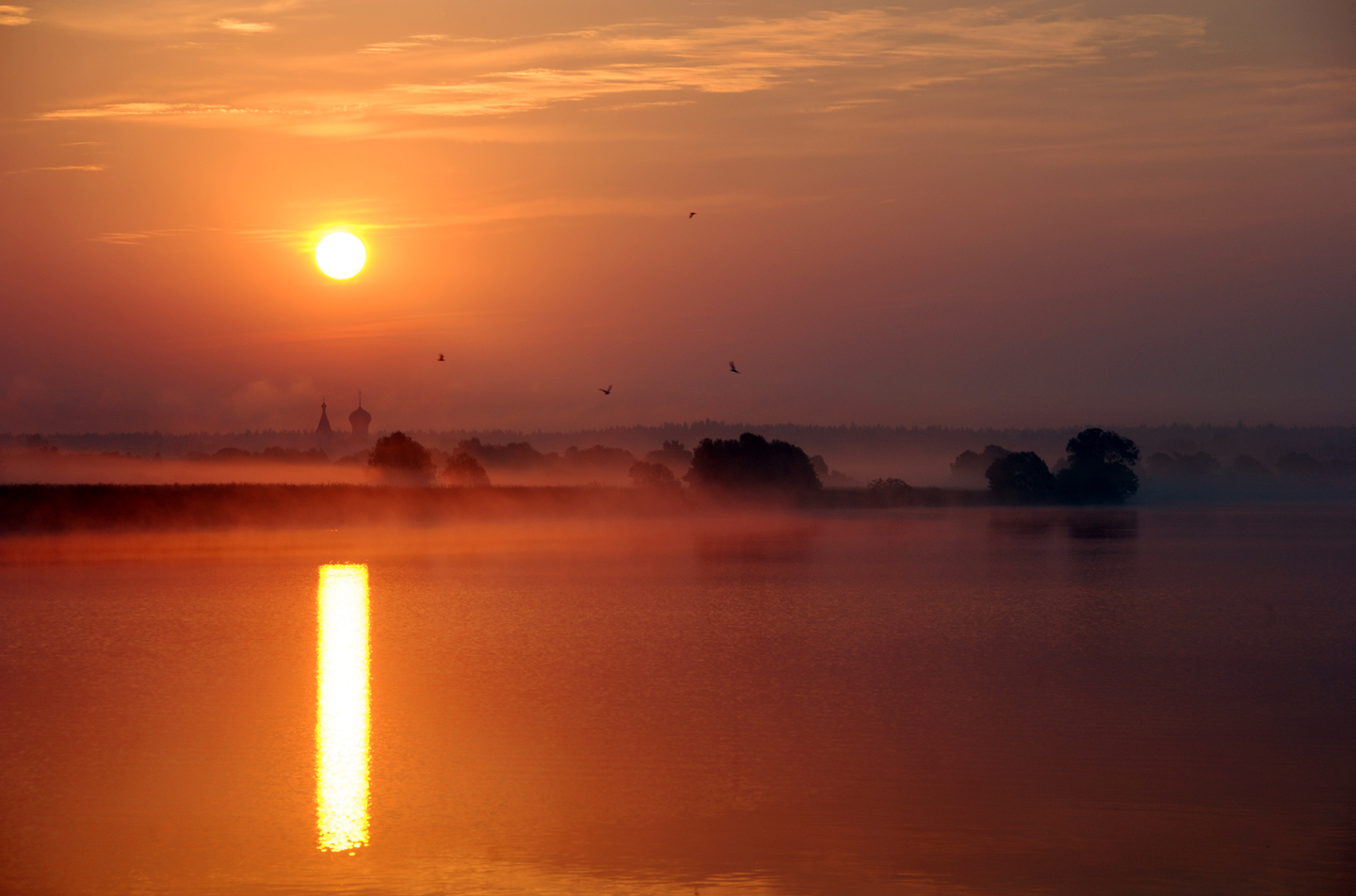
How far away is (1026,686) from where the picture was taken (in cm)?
2242

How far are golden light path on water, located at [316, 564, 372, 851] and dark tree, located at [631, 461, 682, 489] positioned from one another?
275 feet

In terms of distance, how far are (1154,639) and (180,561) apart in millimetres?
41891

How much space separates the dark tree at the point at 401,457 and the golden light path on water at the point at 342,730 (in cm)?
7748

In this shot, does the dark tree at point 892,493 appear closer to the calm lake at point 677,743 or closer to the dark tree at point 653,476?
the dark tree at point 653,476

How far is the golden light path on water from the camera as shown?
45.3ft

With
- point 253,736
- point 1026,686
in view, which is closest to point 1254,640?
point 1026,686

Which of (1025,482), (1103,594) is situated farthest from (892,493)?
(1103,594)

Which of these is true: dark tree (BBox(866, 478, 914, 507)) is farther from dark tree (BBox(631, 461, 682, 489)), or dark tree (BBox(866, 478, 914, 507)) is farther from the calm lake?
the calm lake

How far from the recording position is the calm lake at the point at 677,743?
12.5m

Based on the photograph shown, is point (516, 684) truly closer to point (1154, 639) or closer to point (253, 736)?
point (253, 736)

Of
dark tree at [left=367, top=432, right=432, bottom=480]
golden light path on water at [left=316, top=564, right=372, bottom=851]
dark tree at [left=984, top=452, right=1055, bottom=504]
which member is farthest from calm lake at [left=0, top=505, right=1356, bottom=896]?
dark tree at [left=984, top=452, right=1055, bottom=504]

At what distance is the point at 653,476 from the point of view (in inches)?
4751

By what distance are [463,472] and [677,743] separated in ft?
353

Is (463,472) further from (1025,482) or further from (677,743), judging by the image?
(677,743)
